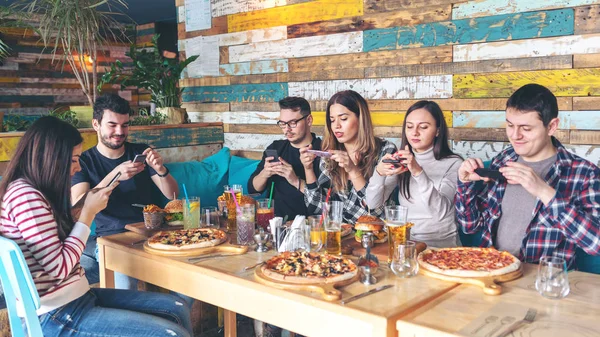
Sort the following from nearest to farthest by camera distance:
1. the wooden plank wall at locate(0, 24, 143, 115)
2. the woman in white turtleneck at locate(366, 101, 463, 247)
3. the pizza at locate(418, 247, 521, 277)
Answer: the pizza at locate(418, 247, 521, 277) → the woman in white turtleneck at locate(366, 101, 463, 247) → the wooden plank wall at locate(0, 24, 143, 115)

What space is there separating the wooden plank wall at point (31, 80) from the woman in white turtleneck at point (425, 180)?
19.0 feet

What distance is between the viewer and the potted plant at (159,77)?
4.66m

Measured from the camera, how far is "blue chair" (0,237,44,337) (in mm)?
1708

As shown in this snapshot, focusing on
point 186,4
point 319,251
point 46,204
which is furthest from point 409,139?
point 186,4

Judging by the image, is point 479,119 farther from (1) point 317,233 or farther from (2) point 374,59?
(1) point 317,233

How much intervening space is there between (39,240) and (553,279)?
1.64 metres

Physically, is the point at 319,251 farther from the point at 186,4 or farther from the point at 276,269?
the point at 186,4

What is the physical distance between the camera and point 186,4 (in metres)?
5.02

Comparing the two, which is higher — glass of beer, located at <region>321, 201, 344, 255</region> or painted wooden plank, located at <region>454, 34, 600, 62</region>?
painted wooden plank, located at <region>454, 34, 600, 62</region>

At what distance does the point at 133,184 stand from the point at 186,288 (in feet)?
4.62

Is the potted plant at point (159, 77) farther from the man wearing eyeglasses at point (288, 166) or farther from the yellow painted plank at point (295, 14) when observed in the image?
the man wearing eyeglasses at point (288, 166)

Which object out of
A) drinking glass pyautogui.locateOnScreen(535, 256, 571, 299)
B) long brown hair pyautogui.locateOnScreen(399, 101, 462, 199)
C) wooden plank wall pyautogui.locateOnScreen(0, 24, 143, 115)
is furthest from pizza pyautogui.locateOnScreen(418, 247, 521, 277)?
wooden plank wall pyautogui.locateOnScreen(0, 24, 143, 115)

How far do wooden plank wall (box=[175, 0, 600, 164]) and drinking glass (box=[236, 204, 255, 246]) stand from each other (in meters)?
1.70

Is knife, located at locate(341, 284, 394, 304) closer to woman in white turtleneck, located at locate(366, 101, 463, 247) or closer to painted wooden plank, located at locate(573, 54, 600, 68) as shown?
woman in white turtleneck, located at locate(366, 101, 463, 247)
